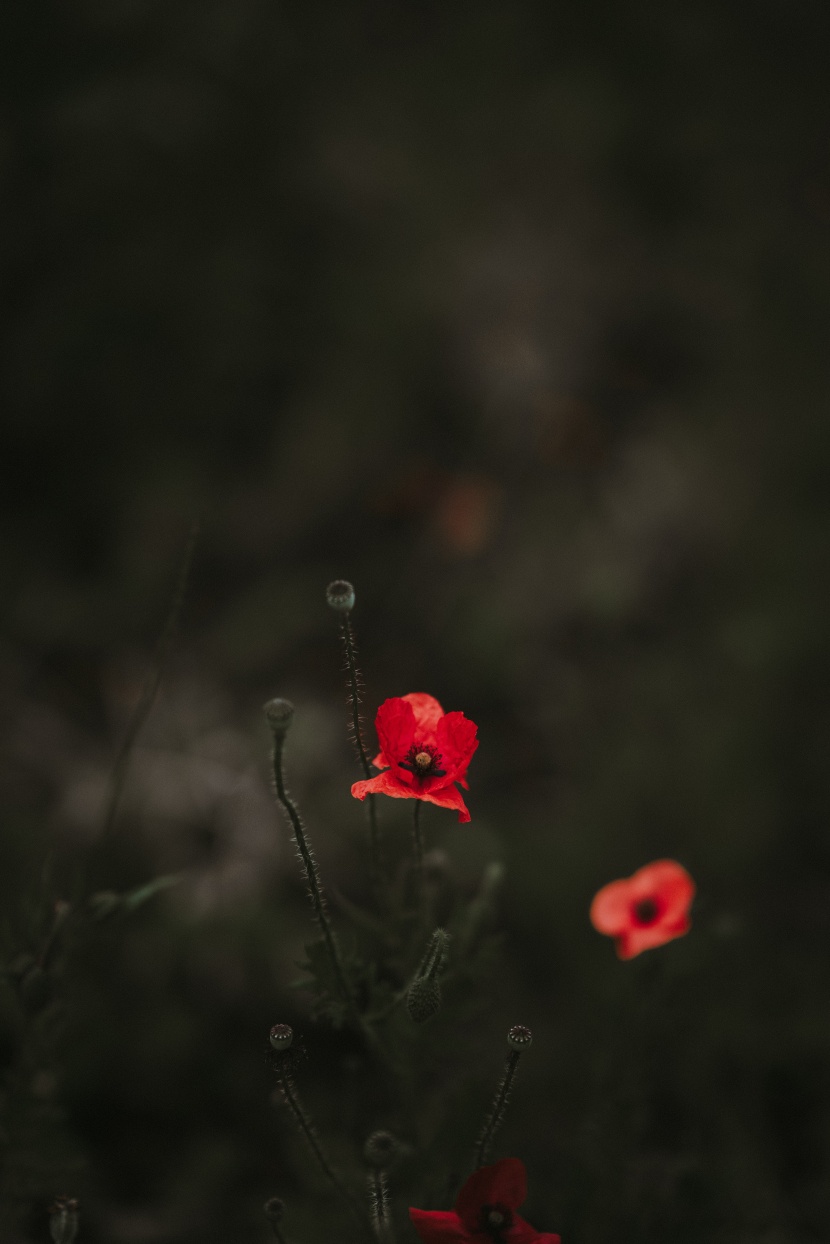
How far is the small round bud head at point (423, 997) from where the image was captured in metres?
1.01

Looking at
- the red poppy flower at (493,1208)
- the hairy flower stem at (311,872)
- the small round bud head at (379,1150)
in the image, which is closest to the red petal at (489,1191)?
the red poppy flower at (493,1208)

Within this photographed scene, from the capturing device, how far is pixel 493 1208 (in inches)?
41.3

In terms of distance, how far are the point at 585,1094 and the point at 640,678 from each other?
1.49 metres

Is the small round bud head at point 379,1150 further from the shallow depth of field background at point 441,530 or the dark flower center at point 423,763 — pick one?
the shallow depth of field background at point 441,530

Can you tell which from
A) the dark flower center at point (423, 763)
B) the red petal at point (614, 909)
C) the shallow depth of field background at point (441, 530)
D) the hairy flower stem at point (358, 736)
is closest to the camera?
the hairy flower stem at point (358, 736)

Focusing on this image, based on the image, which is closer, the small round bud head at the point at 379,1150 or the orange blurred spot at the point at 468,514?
the small round bud head at the point at 379,1150

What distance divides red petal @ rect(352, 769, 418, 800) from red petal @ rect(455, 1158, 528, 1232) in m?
0.43

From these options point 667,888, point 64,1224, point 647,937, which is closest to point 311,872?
point 64,1224

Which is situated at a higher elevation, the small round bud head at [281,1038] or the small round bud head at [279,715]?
the small round bud head at [279,715]

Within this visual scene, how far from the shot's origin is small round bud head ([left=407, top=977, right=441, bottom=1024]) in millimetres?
1012

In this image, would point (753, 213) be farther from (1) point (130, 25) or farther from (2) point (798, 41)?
(1) point (130, 25)

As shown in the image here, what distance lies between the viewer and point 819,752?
2.89 m

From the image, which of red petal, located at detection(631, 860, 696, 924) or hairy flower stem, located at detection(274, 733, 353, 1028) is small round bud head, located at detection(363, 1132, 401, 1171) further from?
red petal, located at detection(631, 860, 696, 924)

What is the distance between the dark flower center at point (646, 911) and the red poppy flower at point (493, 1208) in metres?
0.60
